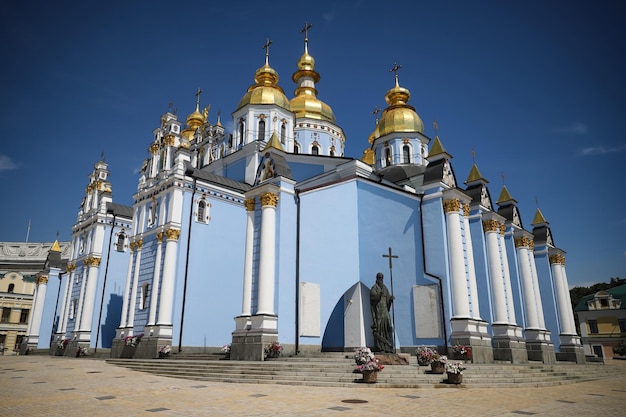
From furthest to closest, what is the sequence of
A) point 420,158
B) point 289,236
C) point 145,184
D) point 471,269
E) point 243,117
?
1. point 420,158
2. point 243,117
3. point 145,184
4. point 471,269
5. point 289,236

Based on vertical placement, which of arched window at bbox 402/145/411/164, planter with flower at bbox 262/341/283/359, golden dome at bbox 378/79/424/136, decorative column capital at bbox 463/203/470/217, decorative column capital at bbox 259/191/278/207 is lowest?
planter with flower at bbox 262/341/283/359

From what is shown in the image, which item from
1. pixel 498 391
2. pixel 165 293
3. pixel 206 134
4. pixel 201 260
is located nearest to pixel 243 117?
pixel 206 134

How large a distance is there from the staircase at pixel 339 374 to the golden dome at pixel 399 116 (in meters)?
18.1

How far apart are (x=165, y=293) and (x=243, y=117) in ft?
39.6

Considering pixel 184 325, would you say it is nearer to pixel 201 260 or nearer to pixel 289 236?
pixel 201 260

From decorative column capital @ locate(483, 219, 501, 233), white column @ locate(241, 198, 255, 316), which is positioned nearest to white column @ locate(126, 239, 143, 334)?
white column @ locate(241, 198, 255, 316)

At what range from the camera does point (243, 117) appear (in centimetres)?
2697

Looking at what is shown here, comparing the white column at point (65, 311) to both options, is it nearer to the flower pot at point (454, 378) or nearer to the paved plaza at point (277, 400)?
the paved plaza at point (277, 400)

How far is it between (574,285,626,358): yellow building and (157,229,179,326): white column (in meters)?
39.6

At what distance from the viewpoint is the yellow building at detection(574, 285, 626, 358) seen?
42.2m

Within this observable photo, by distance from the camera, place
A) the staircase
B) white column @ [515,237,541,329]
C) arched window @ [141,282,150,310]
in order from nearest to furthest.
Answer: the staircase → arched window @ [141,282,150,310] → white column @ [515,237,541,329]

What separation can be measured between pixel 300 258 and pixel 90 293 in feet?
54.0

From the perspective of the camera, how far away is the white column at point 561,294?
25.6 metres

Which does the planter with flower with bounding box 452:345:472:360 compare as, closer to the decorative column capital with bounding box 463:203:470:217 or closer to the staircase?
the staircase
